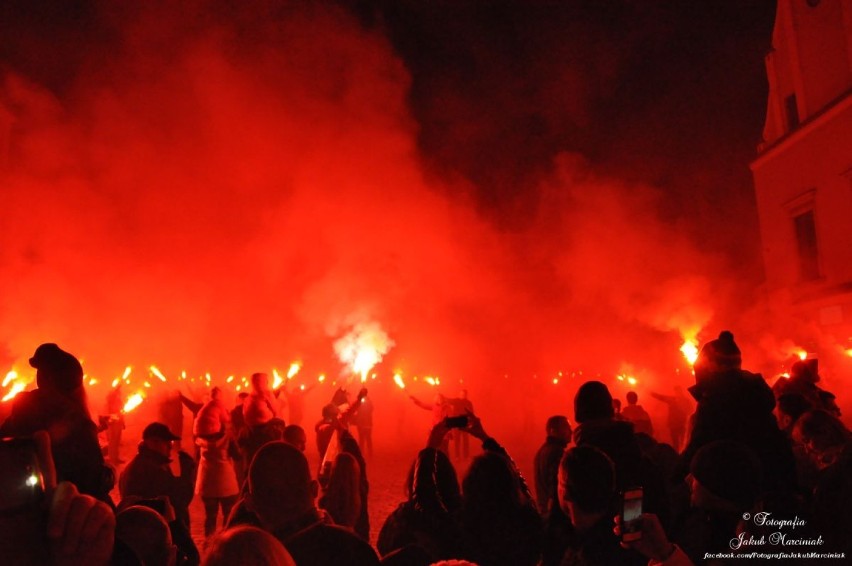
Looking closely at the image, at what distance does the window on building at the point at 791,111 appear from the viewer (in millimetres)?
16094

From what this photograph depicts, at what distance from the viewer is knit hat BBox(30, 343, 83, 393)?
8.94 feet

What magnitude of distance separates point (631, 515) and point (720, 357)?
2.38m

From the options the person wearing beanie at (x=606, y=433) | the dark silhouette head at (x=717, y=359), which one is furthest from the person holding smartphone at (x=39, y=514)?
the dark silhouette head at (x=717, y=359)

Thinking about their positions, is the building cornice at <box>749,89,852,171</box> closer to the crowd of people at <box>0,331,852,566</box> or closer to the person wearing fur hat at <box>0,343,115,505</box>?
the crowd of people at <box>0,331,852,566</box>

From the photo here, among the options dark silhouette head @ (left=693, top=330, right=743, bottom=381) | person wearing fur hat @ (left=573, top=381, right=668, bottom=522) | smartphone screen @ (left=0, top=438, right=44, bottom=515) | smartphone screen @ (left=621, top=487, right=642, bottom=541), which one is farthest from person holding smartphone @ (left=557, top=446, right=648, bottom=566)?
smartphone screen @ (left=0, top=438, right=44, bottom=515)

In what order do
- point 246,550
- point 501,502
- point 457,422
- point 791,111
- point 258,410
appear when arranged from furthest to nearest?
point 791,111 < point 258,410 < point 457,422 < point 501,502 < point 246,550

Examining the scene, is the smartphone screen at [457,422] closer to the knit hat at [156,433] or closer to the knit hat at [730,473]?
the knit hat at [730,473]

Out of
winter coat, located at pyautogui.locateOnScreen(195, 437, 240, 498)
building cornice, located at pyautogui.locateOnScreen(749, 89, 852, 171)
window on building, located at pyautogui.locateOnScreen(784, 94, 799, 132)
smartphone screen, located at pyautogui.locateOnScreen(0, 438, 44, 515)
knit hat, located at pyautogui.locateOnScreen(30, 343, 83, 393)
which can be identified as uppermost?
window on building, located at pyautogui.locateOnScreen(784, 94, 799, 132)

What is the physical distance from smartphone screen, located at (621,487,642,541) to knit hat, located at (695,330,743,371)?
7.40ft

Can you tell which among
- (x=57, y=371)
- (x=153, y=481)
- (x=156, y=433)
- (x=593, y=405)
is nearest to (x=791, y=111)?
(x=593, y=405)

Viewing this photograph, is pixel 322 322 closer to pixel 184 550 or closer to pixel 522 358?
pixel 522 358

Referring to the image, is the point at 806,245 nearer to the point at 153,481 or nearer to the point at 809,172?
the point at 809,172

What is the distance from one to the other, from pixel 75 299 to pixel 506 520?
19205 mm

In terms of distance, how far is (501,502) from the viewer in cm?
290
